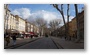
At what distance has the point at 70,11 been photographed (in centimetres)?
1191

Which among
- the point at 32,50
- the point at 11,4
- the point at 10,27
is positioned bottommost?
the point at 32,50

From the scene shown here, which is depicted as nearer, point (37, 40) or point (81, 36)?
point (81, 36)

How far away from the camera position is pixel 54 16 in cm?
1188

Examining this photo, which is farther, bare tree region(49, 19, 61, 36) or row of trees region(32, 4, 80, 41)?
bare tree region(49, 19, 61, 36)

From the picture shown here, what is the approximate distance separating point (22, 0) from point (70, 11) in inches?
66.7

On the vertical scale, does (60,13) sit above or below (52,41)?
above

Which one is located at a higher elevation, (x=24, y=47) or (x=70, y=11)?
(x=70, y=11)

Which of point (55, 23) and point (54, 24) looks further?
point (54, 24)

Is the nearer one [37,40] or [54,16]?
[54,16]

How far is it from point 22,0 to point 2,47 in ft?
5.45

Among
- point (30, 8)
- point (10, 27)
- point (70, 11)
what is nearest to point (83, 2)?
point (70, 11)

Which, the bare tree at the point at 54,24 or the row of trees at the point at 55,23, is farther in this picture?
the bare tree at the point at 54,24

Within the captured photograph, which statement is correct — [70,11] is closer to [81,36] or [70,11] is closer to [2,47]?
[81,36]

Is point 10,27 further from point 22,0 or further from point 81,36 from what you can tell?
point 81,36
